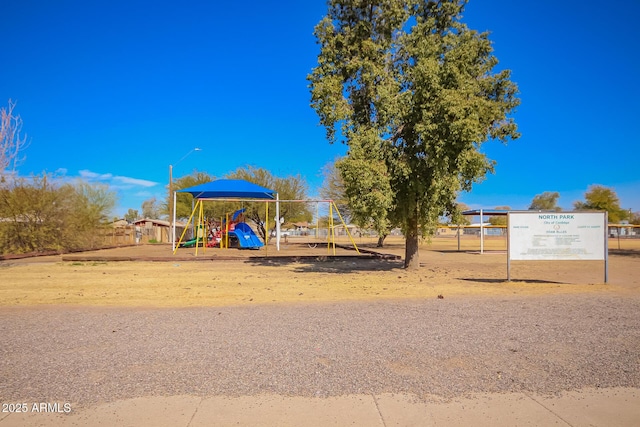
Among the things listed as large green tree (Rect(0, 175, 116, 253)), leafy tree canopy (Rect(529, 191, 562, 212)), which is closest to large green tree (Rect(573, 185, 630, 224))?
leafy tree canopy (Rect(529, 191, 562, 212))

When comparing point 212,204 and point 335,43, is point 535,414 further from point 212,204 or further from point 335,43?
point 212,204

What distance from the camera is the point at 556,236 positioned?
13.9 metres

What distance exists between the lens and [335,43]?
682 inches

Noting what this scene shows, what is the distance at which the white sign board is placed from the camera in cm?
1382

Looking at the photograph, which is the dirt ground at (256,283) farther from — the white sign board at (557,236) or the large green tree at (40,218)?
the large green tree at (40,218)

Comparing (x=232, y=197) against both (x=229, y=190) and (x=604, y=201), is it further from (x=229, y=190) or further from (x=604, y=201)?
(x=604, y=201)

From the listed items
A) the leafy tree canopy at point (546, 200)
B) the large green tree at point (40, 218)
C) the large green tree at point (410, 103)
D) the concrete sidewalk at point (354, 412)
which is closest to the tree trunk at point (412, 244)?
the large green tree at point (410, 103)

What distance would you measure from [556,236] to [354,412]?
12.0 metres

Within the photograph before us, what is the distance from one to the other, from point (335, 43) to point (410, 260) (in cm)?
865

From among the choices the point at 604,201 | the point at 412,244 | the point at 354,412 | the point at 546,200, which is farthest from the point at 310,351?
the point at 546,200

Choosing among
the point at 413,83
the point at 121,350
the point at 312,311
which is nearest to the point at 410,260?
the point at 413,83

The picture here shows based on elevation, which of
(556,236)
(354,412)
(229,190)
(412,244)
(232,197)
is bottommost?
(354,412)

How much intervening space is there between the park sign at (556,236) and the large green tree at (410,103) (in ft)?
7.58

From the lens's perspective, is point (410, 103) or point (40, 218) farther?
point (40, 218)
